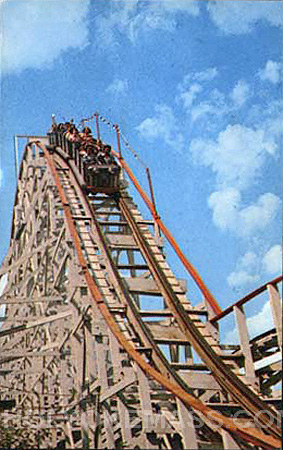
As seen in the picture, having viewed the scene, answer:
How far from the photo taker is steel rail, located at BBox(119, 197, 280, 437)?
7.16m

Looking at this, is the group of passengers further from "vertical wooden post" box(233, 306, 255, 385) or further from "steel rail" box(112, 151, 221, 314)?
"vertical wooden post" box(233, 306, 255, 385)

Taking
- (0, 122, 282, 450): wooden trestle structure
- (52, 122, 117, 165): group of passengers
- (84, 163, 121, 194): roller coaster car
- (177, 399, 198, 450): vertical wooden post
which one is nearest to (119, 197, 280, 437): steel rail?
(0, 122, 282, 450): wooden trestle structure

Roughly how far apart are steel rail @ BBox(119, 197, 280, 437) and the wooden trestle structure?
13 mm

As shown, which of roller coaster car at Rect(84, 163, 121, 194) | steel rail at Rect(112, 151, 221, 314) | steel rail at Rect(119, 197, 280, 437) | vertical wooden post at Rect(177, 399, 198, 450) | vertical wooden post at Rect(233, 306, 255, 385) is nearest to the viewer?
vertical wooden post at Rect(177, 399, 198, 450)

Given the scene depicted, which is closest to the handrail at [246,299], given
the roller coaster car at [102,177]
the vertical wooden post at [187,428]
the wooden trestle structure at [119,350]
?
the wooden trestle structure at [119,350]

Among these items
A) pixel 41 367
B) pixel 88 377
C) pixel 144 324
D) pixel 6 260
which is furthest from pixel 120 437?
pixel 6 260

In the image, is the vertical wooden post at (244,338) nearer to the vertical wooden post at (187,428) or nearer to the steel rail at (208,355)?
the steel rail at (208,355)

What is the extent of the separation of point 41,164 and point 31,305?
7.21ft

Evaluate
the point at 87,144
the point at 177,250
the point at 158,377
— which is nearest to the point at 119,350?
the point at 158,377

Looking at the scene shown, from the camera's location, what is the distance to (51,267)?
408 inches

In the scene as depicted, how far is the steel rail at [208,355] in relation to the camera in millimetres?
7164

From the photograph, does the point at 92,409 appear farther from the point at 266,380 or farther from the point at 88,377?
the point at 266,380

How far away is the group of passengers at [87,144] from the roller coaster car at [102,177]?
0.14 m

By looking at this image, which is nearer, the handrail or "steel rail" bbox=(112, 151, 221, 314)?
the handrail
